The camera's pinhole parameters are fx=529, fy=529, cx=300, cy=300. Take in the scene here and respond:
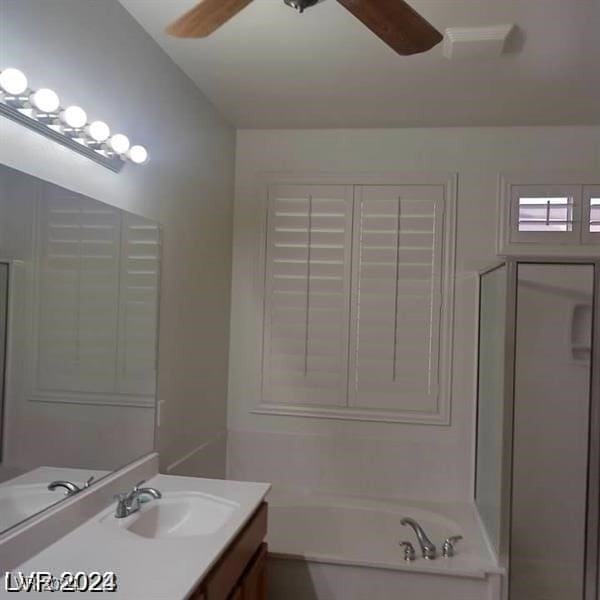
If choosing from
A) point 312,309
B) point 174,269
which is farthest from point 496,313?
A: point 174,269

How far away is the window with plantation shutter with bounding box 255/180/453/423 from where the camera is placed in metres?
3.05

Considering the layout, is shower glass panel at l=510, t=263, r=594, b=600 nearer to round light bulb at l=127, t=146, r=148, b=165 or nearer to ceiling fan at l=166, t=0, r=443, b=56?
ceiling fan at l=166, t=0, r=443, b=56

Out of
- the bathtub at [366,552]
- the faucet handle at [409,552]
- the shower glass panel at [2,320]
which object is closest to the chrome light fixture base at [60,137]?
the shower glass panel at [2,320]

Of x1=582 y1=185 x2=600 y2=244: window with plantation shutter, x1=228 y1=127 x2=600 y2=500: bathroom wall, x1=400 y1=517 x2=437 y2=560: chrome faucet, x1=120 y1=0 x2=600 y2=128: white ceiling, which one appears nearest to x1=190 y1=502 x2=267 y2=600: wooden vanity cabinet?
x1=400 y1=517 x2=437 y2=560: chrome faucet

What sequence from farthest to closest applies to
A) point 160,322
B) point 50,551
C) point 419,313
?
point 419,313, point 160,322, point 50,551

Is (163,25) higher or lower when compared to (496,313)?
higher

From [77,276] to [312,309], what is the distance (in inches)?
66.0

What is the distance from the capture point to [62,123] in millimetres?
1531

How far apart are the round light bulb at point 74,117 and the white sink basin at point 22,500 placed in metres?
1.01

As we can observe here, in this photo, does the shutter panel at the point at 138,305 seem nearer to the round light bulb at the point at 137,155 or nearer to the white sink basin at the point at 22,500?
the round light bulb at the point at 137,155

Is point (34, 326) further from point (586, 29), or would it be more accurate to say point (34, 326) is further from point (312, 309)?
point (586, 29)

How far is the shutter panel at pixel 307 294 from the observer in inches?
123

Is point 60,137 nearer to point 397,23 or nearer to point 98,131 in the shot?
point 98,131

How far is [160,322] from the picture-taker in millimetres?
2270
